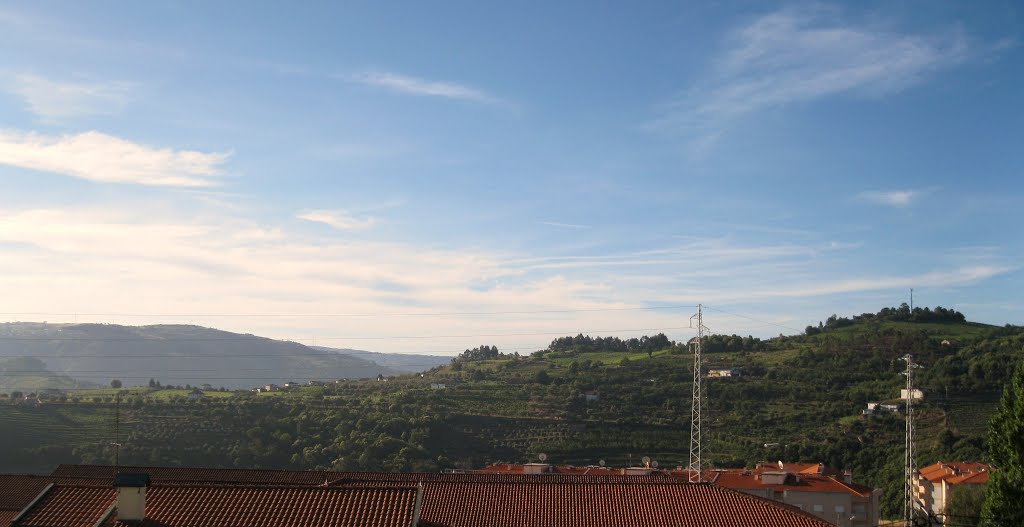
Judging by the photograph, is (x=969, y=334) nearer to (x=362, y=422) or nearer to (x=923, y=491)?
(x=923, y=491)

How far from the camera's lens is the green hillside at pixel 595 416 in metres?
59.5

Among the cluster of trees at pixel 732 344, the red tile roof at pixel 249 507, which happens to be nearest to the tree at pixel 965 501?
the red tile roof at pixel 249 507

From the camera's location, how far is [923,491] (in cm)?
5559

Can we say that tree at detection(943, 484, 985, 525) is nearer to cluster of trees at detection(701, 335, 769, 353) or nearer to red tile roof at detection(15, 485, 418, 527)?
red tile roof at detection(15, 485, 418, 527)

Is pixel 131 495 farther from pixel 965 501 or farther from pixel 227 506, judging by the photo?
pixel 965 501

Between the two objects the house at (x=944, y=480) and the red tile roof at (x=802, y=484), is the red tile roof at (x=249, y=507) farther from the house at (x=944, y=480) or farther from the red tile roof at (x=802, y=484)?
the house at (x=944, y=480)

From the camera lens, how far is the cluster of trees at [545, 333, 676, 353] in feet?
405

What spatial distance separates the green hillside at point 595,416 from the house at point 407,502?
26.8 meters

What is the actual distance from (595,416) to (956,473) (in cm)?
3055

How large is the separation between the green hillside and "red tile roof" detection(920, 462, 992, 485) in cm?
236

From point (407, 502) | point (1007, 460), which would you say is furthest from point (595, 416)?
point (407, 502)

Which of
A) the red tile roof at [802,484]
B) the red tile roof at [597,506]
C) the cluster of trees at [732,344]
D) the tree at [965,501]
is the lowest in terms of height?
the tree at [965,501]

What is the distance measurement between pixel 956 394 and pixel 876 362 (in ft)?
43.6

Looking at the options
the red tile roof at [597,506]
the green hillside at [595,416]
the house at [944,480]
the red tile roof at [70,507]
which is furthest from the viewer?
the green hillside at [595,416]
